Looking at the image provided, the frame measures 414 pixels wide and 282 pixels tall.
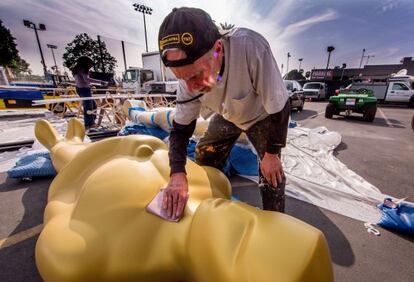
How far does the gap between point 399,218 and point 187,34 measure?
2.28 m

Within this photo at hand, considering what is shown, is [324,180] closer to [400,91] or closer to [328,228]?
[328,228]

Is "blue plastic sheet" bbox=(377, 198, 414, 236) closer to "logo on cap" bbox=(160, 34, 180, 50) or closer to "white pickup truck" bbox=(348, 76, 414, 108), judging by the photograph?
"logo on cap" bbox=(160, 34, 180, 50)

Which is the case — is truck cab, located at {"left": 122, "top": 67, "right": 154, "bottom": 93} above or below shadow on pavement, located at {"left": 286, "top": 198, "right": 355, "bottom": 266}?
above

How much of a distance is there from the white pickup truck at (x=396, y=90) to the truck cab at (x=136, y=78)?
14.5 m

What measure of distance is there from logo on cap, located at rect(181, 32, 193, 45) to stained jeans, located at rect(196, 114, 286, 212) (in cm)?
80

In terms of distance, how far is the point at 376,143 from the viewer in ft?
15.7

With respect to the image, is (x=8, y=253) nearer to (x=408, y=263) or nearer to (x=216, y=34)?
(x=216, y=34)

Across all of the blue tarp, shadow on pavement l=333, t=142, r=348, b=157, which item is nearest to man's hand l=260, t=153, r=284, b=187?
shadow on pavement l=333, t=142, r=348, b=157

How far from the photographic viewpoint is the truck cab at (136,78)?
1470 cm

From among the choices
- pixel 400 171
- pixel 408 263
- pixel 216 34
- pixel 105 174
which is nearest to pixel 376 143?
pixel 400 171

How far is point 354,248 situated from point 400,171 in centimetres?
233

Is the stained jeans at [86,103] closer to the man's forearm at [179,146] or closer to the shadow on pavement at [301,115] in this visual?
the man's forearm at [179,146]

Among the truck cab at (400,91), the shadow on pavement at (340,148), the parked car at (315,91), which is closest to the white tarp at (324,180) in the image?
the shadow on pavement at (340,148)

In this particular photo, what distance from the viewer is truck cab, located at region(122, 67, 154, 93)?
48.2ft
